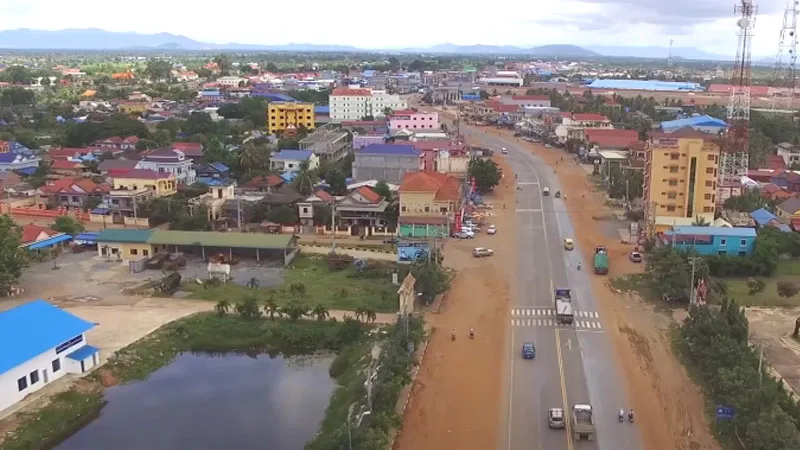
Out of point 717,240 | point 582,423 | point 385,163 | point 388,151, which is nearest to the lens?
point 582,423

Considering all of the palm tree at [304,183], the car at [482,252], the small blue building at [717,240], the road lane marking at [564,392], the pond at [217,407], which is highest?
the palm tree at [304,183]

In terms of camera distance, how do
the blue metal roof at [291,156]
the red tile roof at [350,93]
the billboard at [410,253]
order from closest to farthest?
the billboard at [410,253] → the blue metal roof at [291,156] → the red tile roof at [350,93]

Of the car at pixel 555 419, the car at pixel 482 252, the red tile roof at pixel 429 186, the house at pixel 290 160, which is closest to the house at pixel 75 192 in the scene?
the house at pixel 290 160

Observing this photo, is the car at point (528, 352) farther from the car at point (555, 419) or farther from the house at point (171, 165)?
the house at point (171, 165)

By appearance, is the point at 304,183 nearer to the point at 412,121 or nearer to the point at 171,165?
the point at 171,165

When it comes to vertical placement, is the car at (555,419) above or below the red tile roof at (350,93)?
below


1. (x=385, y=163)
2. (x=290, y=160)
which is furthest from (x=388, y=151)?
(x=290, y=160)

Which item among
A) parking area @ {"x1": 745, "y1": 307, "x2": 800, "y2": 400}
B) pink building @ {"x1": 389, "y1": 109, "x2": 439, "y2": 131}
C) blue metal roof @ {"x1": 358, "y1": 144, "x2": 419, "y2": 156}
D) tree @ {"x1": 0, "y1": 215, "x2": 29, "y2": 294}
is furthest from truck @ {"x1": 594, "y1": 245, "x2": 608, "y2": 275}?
pink building @ {"x1": 389, "y1": 109, "x2": 439, "y2": 131}
